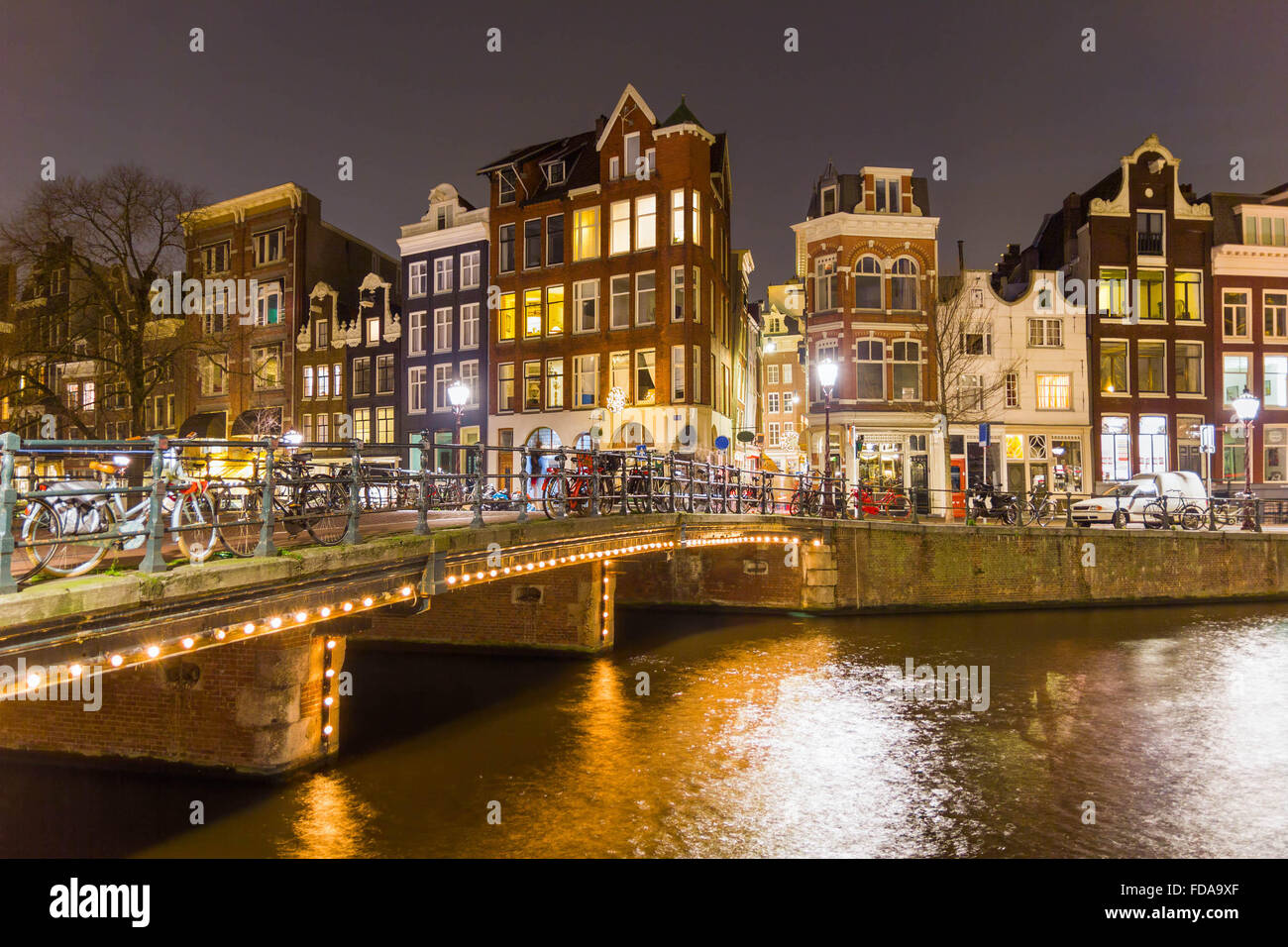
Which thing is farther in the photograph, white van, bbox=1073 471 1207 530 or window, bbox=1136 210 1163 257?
window, bbox=1136 210 1163 257

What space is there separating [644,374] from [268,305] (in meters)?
22.1

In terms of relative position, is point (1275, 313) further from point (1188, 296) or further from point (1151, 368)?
point (1151, 368)

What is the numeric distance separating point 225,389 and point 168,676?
3870 centimetres

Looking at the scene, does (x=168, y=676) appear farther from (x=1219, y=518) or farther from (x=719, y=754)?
(x=1219, y=518)

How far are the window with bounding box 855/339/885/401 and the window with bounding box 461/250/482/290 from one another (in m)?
17.1

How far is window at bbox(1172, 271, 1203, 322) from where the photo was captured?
124 feet

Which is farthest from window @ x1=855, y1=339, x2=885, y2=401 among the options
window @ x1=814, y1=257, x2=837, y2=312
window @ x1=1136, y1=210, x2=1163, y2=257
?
window @ x1=1136, y1=210, x2=1163, y2=257

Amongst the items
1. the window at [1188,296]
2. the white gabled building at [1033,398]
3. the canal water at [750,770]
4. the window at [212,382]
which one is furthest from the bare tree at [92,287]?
the window at [1188,296]

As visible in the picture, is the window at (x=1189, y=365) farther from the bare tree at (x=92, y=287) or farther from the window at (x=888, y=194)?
the bare tree at (x=92, y=287)

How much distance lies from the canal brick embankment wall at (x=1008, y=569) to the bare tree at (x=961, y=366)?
9868 mm

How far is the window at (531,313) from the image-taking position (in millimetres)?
38062

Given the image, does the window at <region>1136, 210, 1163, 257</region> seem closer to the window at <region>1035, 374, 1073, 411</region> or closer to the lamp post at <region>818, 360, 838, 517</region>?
the window at <region>1035, 374, 1073, 411</region>

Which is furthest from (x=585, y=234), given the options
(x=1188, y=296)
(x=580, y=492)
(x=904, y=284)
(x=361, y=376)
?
(x=1188, y=296)

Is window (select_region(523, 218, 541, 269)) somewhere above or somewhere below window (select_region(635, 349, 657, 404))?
above
